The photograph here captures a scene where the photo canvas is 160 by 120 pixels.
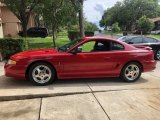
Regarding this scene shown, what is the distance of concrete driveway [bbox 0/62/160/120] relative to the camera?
5.46 metres

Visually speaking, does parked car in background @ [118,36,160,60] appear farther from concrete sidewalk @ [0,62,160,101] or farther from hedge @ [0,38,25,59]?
concrete sidewalk @ [0,62,160,101]

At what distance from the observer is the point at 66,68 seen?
25.2 ft

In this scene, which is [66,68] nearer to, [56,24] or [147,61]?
[147,61]

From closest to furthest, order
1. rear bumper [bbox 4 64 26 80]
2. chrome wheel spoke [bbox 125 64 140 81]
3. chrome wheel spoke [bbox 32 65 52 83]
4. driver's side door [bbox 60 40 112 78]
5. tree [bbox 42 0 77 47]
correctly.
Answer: rear bumper [bbox 4 64 26 80], chrome wheel spoke [bbox 32 65 52 83], driver's side door [bbox 60 40 112 78], chrome wheel spoke [bbox 125 64 140 81], tree [bbox 42 0 77 47]

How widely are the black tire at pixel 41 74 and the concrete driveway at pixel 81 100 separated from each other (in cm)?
21

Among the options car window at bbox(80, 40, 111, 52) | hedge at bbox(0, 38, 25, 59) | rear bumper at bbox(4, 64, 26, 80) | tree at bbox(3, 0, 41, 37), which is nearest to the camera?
rear bumper at bbox(4, 64, 26, 80)

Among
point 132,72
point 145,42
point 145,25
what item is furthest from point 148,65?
point 145,25

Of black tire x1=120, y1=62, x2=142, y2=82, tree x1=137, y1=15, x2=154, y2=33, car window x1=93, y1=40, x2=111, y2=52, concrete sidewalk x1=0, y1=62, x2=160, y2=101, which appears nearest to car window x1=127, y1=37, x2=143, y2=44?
concrete sidewalk x1=0, y1=62, x2=160, y2=101

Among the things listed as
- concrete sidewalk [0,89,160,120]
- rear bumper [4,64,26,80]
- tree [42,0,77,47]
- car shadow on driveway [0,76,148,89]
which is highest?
tree [42,0,77,47]

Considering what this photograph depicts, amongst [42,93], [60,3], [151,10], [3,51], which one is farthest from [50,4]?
[151,10]

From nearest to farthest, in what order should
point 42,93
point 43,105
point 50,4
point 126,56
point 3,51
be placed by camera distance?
point 43,105 < point 42,93 < point 126,56 < point 3,51 < point 50,4

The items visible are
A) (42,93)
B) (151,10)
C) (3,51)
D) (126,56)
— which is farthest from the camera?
(151,10)

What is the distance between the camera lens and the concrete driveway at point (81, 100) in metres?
5.46

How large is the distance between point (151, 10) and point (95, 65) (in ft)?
312
